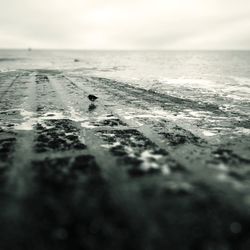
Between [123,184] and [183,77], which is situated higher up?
[123,184]

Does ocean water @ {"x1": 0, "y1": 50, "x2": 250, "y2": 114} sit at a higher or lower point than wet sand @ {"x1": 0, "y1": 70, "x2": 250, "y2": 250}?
lower

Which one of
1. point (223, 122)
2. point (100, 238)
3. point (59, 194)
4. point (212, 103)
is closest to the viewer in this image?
point (100, 238)

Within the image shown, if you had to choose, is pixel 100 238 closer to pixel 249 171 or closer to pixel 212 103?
pixel 249 171

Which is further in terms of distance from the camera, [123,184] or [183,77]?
[183,77]

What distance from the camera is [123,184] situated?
405 cm

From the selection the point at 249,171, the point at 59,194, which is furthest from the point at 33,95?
the point at 249,171

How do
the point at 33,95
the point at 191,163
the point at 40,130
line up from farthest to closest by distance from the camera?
the point at 33,95, the point at 40,130, the point at 191,163

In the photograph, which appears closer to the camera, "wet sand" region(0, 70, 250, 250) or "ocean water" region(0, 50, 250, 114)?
"wet sand" region(0, 70, 250, 250)

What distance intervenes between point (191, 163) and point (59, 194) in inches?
99.3

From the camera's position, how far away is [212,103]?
1143 cm

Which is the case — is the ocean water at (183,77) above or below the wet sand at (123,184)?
below

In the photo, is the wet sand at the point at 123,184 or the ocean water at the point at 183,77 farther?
the ocean water at the point at 183,77

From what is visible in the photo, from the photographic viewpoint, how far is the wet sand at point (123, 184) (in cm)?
298

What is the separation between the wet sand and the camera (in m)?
2.98
